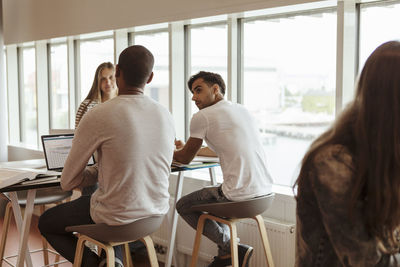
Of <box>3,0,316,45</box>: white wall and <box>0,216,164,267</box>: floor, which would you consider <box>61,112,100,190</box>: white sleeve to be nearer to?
<box>3,0,316,45</box>: white wall

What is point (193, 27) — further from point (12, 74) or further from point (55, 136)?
point (12, 74)

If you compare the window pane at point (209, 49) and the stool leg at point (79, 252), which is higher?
the window pane at point (209, 49)

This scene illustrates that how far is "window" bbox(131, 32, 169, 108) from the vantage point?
15.1 ft

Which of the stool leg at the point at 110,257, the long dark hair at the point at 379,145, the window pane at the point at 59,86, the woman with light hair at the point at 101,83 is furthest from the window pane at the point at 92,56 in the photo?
the long dark hair at the point at 379,145

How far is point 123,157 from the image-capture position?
218 centimetres

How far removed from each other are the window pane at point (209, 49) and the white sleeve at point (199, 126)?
127 cm

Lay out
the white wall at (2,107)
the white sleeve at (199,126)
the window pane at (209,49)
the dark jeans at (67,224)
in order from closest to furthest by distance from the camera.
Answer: the dark jeans at (67,224) < the white sleeve at (199,126) < the window pane at (209,49) < the white wall at (2,107)

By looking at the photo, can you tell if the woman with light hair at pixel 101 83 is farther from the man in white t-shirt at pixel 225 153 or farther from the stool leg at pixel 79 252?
the stool leg at pixel 79 252

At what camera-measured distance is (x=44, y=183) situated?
2605 mm

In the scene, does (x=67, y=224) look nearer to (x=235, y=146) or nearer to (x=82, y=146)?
(x=82, y=146)

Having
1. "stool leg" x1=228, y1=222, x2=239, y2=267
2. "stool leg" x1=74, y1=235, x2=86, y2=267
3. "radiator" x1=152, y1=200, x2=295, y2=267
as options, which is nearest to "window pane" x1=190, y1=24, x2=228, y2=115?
"radiator" x1=152, y1=200, x2=295, y2=267

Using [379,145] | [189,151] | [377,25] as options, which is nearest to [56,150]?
[189,151]

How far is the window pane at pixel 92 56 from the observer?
5.29 m

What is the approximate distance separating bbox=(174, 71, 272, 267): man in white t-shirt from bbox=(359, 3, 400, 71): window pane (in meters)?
0.85
